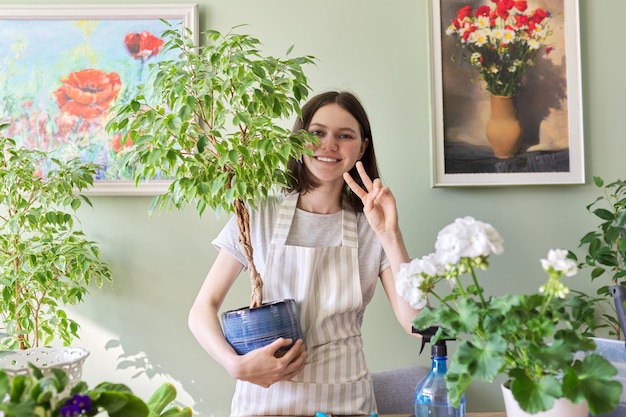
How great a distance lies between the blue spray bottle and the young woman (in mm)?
391

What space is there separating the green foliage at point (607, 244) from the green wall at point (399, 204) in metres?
0.05

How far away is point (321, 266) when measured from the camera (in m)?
1.66

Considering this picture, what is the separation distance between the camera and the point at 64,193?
1.86 m

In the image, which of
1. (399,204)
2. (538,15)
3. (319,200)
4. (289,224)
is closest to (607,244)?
(399,204)

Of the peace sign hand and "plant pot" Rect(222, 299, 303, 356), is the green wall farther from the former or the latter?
"plant pot" Rect(222, 299, 303, 356)

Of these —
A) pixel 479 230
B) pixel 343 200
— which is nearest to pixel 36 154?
pixel 343 200

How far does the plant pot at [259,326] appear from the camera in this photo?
140 cm

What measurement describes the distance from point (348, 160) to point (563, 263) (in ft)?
3.12

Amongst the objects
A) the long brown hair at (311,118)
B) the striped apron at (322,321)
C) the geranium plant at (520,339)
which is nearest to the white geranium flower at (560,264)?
the geranium plant at (520,339)

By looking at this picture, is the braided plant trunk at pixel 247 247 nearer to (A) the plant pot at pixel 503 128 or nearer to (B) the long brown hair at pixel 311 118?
(B) the long brown hair at pixel 311 118

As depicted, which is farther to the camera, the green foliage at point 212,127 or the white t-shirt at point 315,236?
the white t-shirt at point 315,236

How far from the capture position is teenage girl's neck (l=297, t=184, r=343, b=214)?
1.78 m

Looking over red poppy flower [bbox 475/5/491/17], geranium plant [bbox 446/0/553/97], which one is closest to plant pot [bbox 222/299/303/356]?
geranium plant [bbox 446/0/553/97]

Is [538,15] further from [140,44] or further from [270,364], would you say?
[270,364]
